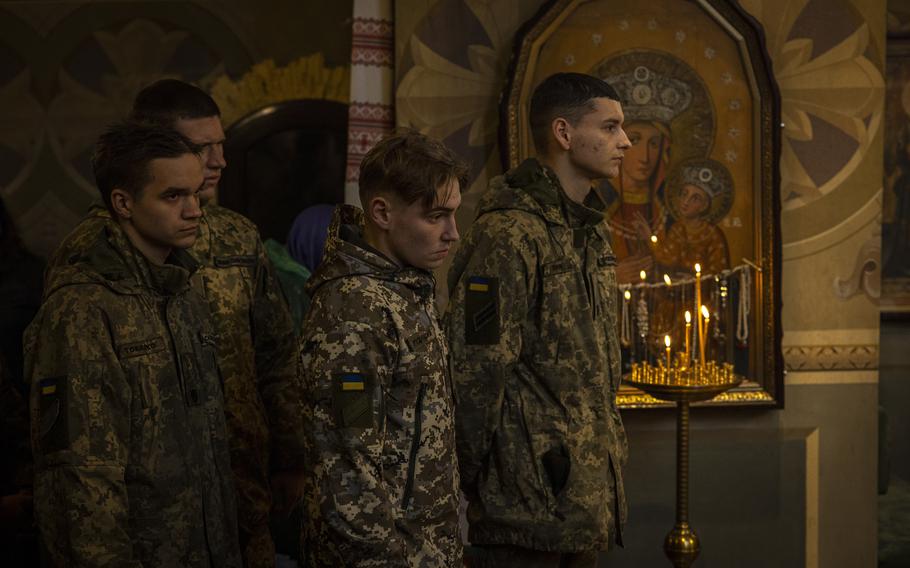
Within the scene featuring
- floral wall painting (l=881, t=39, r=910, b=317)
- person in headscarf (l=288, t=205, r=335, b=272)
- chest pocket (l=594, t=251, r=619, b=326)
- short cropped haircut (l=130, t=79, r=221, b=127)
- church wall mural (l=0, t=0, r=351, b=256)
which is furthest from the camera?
church wall mural (l=0, t=0, r=351, b=256)

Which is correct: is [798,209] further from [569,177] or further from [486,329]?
[486,329]

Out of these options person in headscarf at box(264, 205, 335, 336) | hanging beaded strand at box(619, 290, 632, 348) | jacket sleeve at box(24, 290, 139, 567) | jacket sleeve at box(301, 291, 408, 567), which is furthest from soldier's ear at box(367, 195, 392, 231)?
hanging beaded strand at box(619, 290, 632, 348)

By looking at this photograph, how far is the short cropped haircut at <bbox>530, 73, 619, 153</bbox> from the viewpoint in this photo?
315cm

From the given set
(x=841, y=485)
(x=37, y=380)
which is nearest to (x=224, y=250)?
(x=37, y=380)

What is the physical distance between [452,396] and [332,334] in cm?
38

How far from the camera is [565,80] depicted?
10.5 feet

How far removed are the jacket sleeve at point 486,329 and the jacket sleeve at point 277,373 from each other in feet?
1.40

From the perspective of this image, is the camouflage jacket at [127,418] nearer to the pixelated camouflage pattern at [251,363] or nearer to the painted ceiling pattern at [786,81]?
the pixelated camouflage pattern at [251,363]

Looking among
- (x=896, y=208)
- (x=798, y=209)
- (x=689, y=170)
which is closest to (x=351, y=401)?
(x=689, y=170)

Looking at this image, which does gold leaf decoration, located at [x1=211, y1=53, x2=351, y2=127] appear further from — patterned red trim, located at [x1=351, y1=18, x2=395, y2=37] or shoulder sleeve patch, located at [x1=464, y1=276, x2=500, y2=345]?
shoulder sleeve patch, located at [x1=464, y1=276, x2=500, y2=345]

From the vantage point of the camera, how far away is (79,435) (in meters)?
2.20

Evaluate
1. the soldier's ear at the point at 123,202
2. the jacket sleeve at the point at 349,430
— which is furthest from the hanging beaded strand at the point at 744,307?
the soldier's ear at the point at 123,202

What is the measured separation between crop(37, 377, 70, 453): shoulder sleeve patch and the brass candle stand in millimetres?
2086

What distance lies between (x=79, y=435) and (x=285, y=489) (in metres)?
0.94
